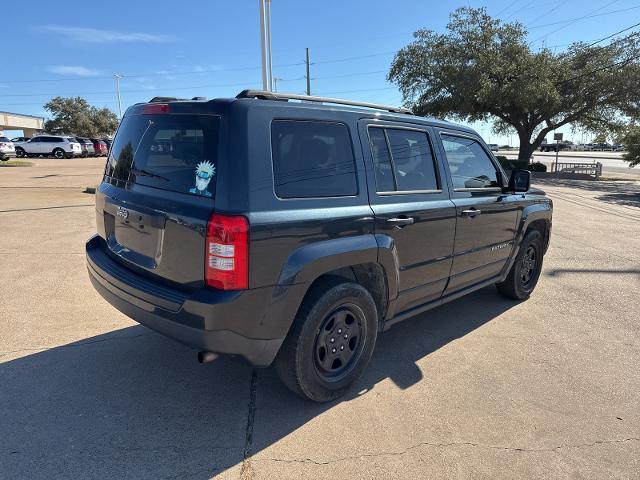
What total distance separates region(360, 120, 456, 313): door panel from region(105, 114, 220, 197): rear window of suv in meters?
1.09

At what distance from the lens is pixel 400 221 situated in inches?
125

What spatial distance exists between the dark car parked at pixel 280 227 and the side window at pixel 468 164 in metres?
0.12

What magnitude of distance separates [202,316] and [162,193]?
82 centimetres

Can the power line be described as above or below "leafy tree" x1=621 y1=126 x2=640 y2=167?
above

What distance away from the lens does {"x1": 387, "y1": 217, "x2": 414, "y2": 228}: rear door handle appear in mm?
3137

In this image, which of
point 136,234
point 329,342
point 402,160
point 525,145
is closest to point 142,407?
point 136,234

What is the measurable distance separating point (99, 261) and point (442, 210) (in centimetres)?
259

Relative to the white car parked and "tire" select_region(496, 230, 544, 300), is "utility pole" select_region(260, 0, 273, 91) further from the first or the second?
the white car parked

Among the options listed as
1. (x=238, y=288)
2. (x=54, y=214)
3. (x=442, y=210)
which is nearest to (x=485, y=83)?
(x=54, y=214)

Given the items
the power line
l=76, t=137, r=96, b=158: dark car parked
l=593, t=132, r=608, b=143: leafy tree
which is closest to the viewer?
the power line

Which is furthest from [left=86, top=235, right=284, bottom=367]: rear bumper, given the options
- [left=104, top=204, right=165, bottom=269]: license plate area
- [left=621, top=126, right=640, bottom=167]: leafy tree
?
[left=621, top=126, right=640, bottom=167]: leafy tree

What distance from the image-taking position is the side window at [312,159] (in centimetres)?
263

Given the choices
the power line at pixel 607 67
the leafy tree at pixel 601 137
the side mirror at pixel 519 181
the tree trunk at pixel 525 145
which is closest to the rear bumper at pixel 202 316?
the side mirror at pixel 519 181

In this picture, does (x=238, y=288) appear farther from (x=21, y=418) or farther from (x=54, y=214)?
(x=54, y=214)
